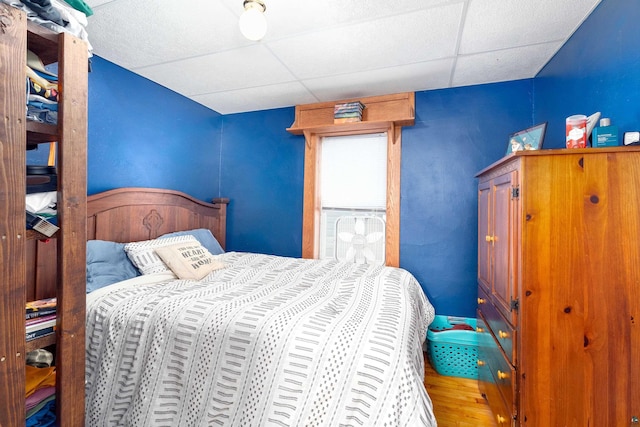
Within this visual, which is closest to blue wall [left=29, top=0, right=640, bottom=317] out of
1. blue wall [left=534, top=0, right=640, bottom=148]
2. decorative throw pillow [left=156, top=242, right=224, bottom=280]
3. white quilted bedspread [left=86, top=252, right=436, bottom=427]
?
blue wall [left=534, top=0, right=640, bottom=148]

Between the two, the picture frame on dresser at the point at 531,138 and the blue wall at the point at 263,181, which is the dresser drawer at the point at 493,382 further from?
the blue wall at the point at 263,181

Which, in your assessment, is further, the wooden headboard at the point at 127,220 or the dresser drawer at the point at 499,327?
the wooden headboard at the point at 127,220

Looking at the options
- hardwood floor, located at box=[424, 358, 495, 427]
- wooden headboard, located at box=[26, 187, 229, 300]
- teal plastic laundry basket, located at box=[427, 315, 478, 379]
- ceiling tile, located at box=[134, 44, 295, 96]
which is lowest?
hardwood floor, located at box=[424, 358, 495, 427]

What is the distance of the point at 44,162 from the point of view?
182cm

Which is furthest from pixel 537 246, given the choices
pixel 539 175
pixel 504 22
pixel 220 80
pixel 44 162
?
pixel 44 162

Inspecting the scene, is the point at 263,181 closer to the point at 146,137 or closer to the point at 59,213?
the point at 146,137

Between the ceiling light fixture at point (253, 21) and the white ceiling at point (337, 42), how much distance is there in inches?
5.2

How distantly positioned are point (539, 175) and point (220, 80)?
2.43 meters

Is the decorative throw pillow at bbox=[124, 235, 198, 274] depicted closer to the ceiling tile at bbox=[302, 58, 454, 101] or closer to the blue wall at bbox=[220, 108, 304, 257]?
the blue wall at bbox=[220, 108, 304, 257]

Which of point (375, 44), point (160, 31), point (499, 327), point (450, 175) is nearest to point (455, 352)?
point (499, 327)

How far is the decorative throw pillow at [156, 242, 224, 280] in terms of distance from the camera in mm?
1943

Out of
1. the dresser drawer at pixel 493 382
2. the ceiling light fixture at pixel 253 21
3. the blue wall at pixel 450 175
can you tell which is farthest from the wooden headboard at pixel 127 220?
the dresser drawer at pixel 493 382

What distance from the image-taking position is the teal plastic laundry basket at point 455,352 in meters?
2.23

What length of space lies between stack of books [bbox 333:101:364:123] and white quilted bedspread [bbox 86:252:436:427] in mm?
1687
